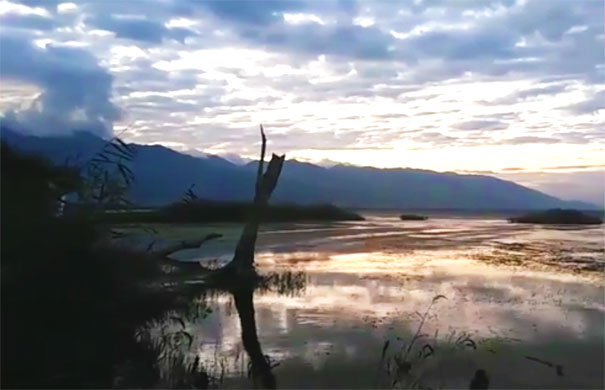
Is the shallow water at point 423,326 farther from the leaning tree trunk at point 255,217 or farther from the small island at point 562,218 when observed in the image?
the small island at point 562,218

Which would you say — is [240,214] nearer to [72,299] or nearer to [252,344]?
[252,344]

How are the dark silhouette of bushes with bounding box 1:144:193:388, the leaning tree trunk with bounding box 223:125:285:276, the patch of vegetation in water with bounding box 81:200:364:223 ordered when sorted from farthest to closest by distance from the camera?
1. the patch of vegetation in water with bounding box 81:200:364:223
2. the leaning tree trunk with bounding box 223:125:285:276
3. the dark silhouette of bushes with bounding box 1:144:193:388

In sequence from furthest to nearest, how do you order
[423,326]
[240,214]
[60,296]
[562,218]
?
1. [562,218]
2. [240,214]
3. [423,326]
4. [60,296]

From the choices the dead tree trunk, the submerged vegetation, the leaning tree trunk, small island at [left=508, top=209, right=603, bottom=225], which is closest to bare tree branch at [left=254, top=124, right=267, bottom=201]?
the leaning tree trunk

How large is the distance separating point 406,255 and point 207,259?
8.92 metres

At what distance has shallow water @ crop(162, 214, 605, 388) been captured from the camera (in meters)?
10.5

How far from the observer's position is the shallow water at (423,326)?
1048 centimetres

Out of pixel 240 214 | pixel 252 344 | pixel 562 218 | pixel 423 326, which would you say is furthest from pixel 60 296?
pixel 562 218

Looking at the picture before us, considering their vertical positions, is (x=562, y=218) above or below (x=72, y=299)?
above

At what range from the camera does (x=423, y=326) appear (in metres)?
13.8

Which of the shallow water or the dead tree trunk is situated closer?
the dead tree trunk

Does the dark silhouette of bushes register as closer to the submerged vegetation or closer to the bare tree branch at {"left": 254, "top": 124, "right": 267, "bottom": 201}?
the submerged vegetation

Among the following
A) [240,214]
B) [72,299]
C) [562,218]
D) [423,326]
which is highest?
[562,218]

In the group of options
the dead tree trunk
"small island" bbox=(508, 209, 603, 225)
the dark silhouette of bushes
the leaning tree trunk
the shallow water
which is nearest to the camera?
the dark silhouette of bushes
